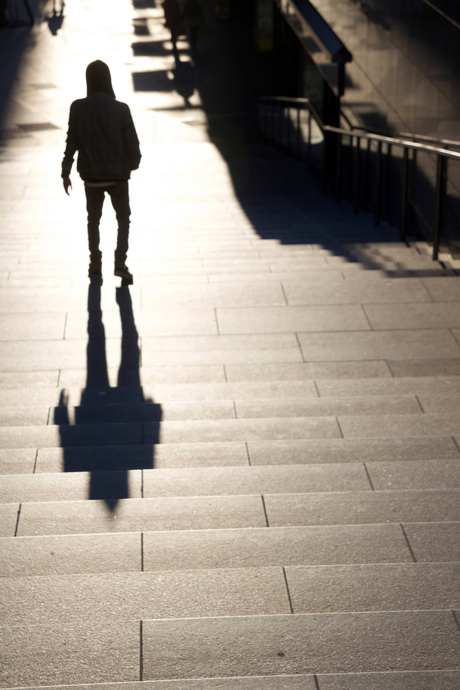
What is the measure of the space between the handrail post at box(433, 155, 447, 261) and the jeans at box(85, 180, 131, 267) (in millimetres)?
2630

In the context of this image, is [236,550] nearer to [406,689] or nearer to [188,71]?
[406,689]

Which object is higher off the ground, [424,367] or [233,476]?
[233,476]

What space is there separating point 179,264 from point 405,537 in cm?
466

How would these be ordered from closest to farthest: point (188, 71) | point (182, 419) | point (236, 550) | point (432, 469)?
point (236, 550)
point (432, 469)
point (182, 419)
point (188, 71)

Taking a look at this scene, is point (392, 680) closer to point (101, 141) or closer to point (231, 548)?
point (231, 548)

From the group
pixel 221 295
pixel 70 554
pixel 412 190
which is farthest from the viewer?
pixel 412 190

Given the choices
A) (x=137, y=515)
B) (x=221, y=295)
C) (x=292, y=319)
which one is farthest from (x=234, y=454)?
(x=221, y=295)

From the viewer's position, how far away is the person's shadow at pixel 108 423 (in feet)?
9.74

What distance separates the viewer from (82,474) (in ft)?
9.73

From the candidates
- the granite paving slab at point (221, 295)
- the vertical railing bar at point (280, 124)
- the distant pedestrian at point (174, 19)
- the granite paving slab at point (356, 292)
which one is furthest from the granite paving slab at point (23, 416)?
the distant pedestrian at point (174, 19)

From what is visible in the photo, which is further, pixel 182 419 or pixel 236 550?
pixel 182 419

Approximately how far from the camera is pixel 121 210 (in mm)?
5906

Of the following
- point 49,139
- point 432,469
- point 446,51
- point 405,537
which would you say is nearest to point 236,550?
point 405,537

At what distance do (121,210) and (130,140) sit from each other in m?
0.53
